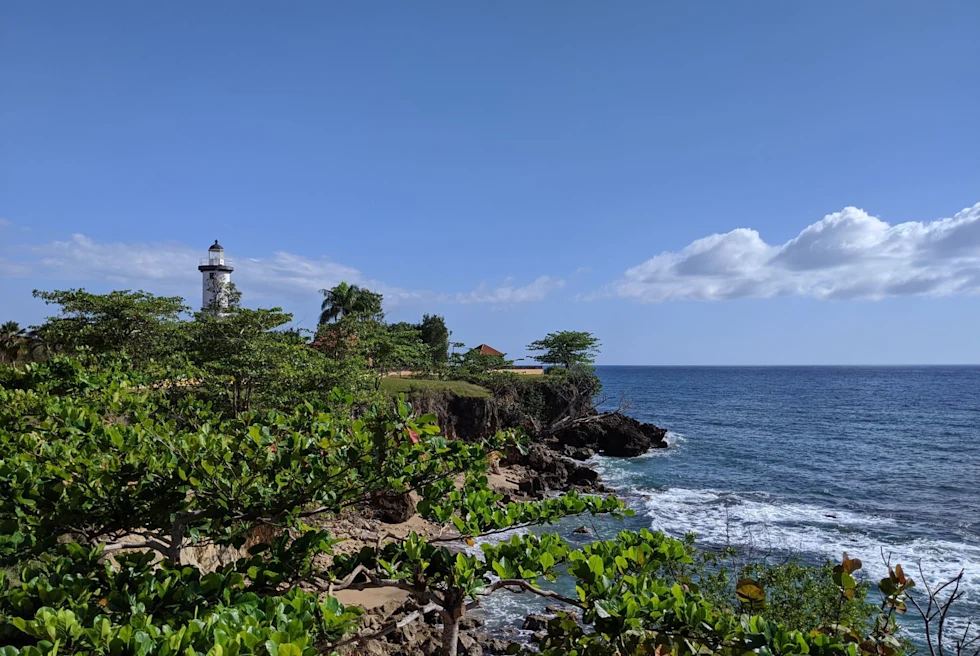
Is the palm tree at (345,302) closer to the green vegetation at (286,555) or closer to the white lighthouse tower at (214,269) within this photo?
the white lighthouse tower at (214,269)

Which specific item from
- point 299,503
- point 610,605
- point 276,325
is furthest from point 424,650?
point 276,325

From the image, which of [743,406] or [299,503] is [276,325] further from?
[743,406]

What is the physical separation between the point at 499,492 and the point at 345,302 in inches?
941

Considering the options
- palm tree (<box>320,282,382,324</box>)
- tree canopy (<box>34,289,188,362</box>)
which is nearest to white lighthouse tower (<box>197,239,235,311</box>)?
palm tree (<box>320,282,382,324</box>)

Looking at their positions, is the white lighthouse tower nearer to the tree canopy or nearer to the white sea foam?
the tree canopy

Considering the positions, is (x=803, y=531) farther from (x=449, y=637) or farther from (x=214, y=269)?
(x=214, y=269)

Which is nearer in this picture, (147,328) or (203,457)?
(203,457)

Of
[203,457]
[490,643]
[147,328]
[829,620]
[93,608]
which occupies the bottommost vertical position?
[490,643]

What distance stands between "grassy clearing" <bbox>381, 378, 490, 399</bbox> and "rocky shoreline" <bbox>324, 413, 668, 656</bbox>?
14.9ft

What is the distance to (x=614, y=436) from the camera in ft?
126

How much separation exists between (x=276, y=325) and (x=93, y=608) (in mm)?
15132

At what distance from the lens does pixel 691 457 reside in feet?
116

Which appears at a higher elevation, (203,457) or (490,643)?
(203,457)

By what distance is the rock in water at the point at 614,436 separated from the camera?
122 ft
